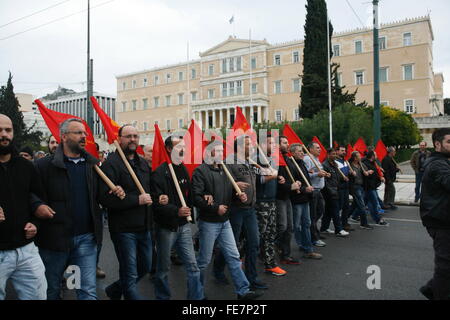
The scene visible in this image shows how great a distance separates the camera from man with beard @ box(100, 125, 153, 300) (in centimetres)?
374

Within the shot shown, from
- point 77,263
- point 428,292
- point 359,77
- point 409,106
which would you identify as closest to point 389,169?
point 428,292

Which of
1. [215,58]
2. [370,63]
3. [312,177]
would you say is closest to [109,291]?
[312,177]

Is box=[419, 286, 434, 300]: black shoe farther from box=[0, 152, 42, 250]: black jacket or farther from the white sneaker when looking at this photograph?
box=[0, 152, 42, 250]: black jacket

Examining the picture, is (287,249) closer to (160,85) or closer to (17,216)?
(17,216)

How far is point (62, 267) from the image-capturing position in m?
3.39

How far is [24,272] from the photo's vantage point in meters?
3.00

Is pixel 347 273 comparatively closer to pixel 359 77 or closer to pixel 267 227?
pixel 267 227

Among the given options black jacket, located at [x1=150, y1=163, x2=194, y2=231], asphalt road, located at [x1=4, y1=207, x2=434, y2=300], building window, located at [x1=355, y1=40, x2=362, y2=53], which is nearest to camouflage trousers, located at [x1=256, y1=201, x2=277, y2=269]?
asphalt road, located at [x1=4, y1=207, x2=434, y2=300]

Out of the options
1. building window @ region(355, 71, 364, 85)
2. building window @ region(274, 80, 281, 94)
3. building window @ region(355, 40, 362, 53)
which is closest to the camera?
building window @ region(355, 40, 362, 53)

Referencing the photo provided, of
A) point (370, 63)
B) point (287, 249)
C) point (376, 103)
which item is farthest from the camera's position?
point (370, 63)

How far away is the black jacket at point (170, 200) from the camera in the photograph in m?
3.98

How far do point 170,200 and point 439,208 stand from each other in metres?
2.70

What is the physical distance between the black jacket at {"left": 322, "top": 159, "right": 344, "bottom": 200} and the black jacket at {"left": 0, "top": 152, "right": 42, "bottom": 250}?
5.87 meters

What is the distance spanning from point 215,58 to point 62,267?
69.4 meters
